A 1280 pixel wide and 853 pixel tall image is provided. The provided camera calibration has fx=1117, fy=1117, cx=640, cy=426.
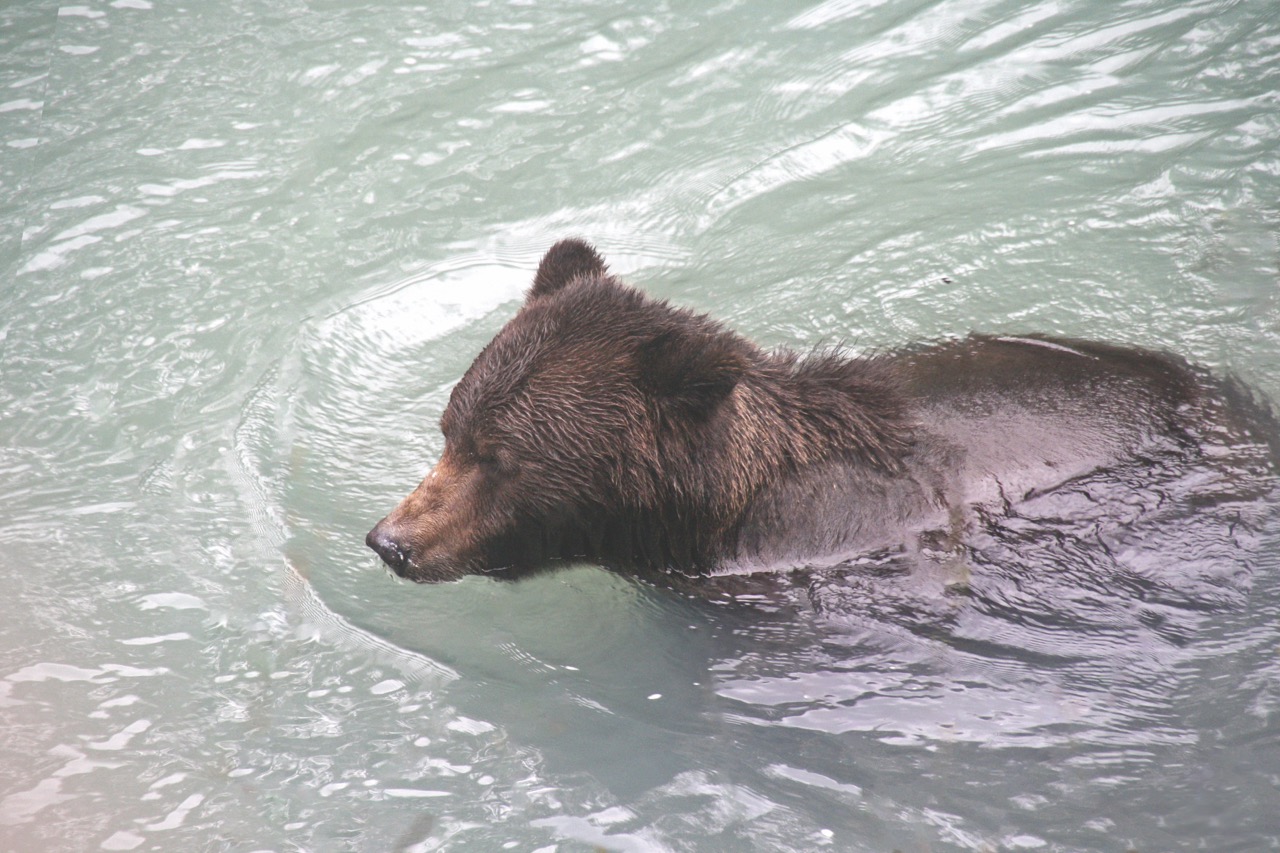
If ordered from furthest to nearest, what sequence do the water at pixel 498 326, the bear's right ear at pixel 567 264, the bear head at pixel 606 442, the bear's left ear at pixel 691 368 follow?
the bear's right ear at pixel 567 264, the bear head at pixel 606 442, the bear's left ear at pixel 691 368, the water at pixel 498 326

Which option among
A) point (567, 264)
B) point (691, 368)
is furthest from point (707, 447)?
point (567, 264)

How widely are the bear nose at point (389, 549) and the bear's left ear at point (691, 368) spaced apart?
1.38m

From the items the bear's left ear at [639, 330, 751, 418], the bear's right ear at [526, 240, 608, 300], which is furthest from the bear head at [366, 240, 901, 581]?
the bear's right ear at [526, 240, 608, 300]

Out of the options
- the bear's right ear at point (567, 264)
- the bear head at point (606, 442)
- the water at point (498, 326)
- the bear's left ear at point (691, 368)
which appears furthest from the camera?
the bear's right ear at point (567, 264)

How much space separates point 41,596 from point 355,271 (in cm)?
322

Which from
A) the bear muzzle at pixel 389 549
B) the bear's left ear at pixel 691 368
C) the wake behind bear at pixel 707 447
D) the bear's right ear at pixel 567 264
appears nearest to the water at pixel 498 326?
the wake behind bear at pixel 707 447

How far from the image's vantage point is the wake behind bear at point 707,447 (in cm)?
516

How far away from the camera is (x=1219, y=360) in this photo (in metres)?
6.57

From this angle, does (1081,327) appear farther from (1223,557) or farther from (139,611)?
(139,611)

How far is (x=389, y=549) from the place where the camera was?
520 centimetres

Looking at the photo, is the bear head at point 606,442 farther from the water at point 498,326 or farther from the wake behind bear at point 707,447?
the water at point 498,326

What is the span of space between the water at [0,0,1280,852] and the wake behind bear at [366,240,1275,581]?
0.96 feet

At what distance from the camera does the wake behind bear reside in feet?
16.9

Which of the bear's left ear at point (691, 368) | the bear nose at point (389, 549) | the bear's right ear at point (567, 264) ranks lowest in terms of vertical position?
the bear nose at point (389, 549)
